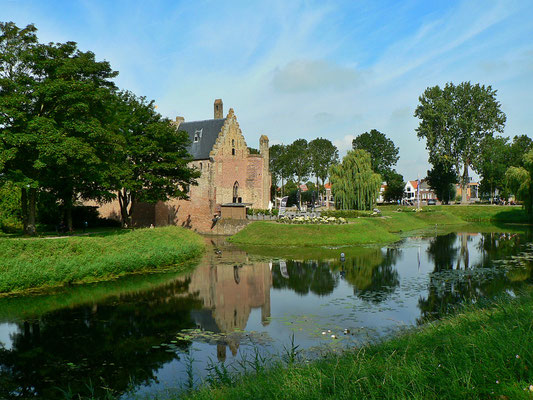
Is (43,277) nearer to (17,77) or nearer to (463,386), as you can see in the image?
(17,77)

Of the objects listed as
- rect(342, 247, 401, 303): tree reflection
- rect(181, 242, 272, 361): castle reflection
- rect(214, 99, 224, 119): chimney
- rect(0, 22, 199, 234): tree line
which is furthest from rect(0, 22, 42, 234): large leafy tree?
rect(214, 99, 224, 119): chimney

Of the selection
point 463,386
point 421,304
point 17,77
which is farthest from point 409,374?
point 17,77

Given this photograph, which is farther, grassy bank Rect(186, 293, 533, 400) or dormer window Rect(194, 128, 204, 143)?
dormer window Rect(194, 128, 204, 143)

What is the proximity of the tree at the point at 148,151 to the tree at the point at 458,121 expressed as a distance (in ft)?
178

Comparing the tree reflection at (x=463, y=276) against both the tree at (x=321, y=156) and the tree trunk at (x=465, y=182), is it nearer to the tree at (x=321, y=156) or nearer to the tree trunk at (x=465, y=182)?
the tree trunk at (x=465, y=182)

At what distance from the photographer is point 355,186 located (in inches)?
2194

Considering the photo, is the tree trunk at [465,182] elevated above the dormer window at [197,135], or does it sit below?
below

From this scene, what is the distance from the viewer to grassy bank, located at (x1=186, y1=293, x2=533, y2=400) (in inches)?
218

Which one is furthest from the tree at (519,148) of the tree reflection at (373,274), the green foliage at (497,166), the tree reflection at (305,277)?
the tree reflection at (305,277)

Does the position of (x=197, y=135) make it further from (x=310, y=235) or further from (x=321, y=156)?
(x=321, y=156)

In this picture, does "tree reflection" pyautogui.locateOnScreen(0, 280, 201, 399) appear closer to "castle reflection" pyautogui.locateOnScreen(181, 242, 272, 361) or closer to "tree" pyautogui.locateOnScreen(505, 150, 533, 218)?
"castle reflection" pyautogui.locateOnScreen(181, 242, 272, 361)

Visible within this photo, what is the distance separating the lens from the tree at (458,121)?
71938 mm

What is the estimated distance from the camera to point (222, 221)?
4878 cm

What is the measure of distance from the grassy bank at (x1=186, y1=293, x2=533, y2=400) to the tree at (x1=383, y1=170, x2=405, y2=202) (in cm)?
9684
